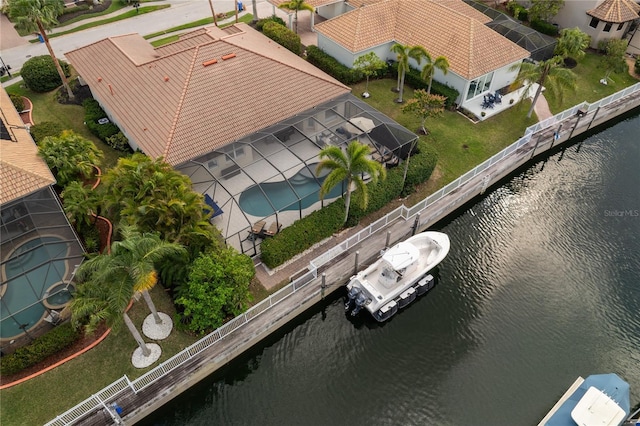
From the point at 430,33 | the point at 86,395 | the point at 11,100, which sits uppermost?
the point at 430,33

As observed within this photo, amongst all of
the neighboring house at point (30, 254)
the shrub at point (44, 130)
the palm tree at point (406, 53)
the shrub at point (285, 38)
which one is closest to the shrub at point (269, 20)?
the shrub at point (285, 38)

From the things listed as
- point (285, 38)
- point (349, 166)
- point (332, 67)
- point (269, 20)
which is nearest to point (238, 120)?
point (349, 166)

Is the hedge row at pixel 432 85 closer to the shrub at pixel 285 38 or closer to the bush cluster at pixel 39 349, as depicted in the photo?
the shrub at pixel 285 38

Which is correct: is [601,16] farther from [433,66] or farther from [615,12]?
[433,66]

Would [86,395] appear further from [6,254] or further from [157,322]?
[6,254]

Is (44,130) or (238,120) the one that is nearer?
(238,120)

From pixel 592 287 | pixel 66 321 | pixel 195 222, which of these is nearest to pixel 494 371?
pixel 592 287
